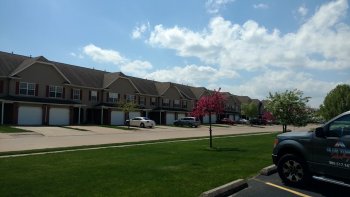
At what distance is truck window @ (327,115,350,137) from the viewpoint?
28.6 feet

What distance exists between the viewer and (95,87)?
55125 millimetres

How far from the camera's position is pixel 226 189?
8.52 m

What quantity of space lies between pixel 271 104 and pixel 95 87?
29345 millimetres

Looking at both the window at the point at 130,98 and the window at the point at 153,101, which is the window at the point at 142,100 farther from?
the window at the point at 153,101

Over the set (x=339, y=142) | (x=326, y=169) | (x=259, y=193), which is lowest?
(x=259, y=193)

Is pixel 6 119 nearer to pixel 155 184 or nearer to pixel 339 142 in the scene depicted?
pixel 155 184

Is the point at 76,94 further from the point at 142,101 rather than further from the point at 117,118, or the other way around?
the point at 142,101

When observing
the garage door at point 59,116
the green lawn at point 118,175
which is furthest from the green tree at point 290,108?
the garage door at point 59,116

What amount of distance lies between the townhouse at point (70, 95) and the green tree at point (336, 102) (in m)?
24.7

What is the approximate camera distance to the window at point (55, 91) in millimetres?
48269

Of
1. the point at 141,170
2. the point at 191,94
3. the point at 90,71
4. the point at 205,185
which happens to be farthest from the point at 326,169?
the point at 191,94

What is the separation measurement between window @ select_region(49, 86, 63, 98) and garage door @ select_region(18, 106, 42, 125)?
12.0 feet

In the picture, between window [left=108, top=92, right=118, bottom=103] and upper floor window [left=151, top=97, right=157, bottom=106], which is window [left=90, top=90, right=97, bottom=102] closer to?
window [left=108, top=92, right=118, bottom=103]

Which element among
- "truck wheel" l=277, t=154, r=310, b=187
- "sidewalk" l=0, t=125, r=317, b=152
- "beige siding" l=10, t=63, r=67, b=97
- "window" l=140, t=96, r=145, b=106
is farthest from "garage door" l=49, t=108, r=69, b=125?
"truck wheel" l=277, t=154, r=310, b=187
